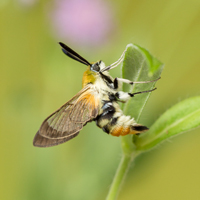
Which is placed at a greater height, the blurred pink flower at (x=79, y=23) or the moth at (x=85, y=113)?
the blurred pink flower at (x=79, y=23)

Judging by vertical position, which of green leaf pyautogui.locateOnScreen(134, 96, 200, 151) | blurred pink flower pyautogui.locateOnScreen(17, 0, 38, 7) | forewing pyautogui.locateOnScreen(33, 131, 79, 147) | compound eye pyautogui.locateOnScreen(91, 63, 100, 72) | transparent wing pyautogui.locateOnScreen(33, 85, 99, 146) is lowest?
forewing pyautogui.locateOnScreen(33, 131, 79, 147)

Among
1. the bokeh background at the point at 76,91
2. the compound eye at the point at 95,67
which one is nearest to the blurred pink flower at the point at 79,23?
the bokeh background at the point at 76,91

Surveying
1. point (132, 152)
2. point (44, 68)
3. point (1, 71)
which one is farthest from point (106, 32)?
point (132, 152)

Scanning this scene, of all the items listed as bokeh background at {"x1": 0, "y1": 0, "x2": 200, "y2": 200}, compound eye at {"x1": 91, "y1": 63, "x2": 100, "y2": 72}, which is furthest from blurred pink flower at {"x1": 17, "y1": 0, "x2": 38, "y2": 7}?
compound eye at {"x1": 91, "y1": 63, "x2": 100, "y2": 72}

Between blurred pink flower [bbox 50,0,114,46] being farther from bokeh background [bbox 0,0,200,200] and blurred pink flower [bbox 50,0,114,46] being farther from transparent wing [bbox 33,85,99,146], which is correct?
transparent wing [bbox 33,85,99,146]

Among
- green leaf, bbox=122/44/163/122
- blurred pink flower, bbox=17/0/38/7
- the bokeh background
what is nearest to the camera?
green leaf, bbox=122/44/163/122

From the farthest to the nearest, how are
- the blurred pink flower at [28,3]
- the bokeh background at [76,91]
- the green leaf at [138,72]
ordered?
the blurred pink flower at [28,3], the bokeh background at [76,91], the green leaf at [138,72]

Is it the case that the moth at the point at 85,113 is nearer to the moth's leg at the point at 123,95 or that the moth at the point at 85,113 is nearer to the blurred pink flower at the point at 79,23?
the moth's leg at the point at 123,95

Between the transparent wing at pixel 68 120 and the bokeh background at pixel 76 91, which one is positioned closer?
the transparent wing at pixel 68 120
